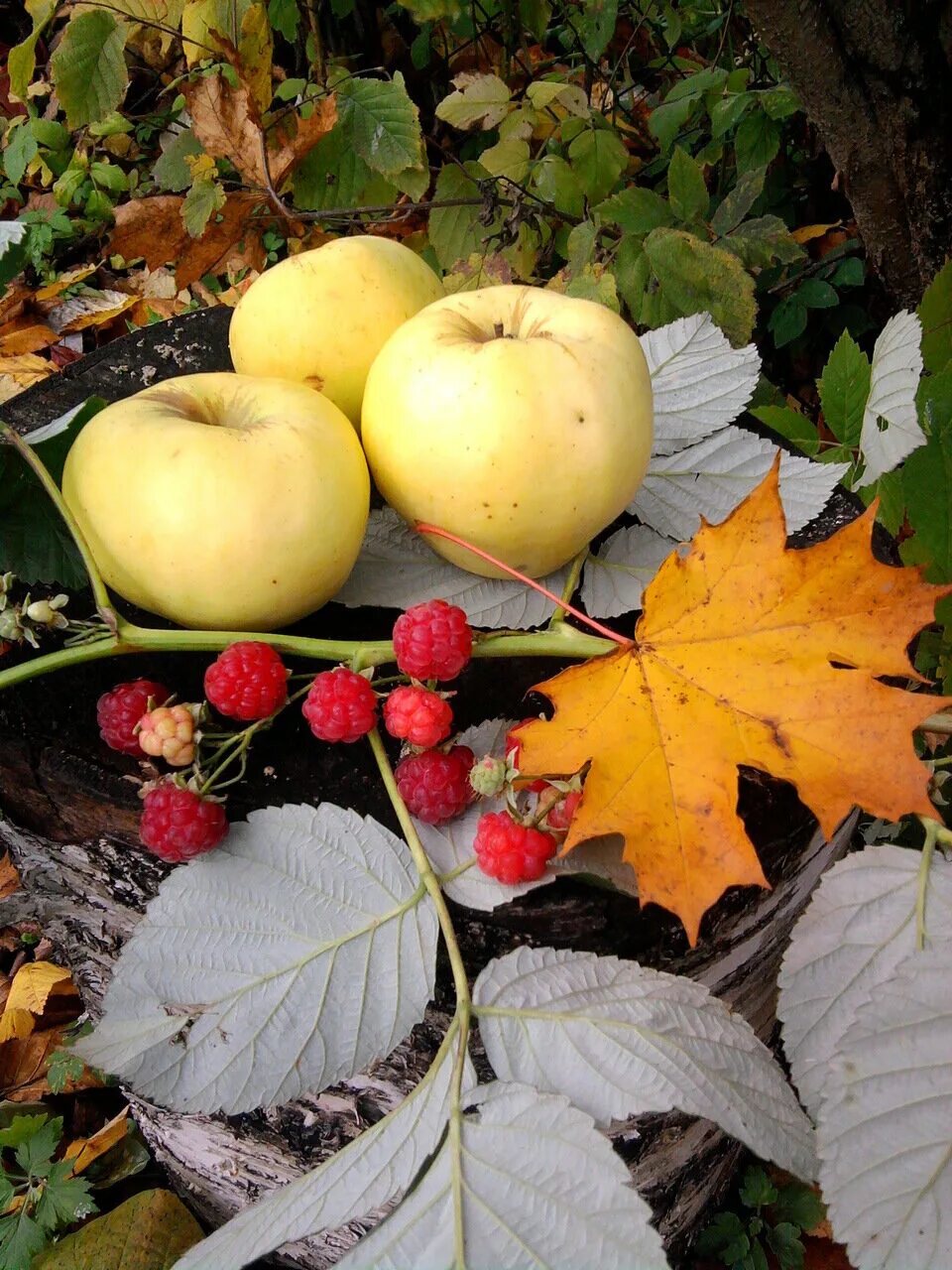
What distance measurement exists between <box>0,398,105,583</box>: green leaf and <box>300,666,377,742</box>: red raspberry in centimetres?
28

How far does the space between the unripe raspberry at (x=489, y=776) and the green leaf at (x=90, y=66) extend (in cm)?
114

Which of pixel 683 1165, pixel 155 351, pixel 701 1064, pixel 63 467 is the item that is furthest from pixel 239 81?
pixel 683 1165

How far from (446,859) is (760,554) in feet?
0.96

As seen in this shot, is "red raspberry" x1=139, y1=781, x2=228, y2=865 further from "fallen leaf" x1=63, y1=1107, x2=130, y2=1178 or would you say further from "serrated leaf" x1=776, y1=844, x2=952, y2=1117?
"fallen leaf" x1=63, y1=1107, x2=130, y2=1178

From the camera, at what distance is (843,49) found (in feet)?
4.34

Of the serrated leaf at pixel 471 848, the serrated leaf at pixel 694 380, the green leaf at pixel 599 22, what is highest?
the green leaf at pixel 599 22

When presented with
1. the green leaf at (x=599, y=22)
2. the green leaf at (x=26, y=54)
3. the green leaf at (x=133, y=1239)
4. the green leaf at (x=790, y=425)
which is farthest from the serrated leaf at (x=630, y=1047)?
the green leaf at (x=599, y=22)

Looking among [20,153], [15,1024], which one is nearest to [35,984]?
[15,1024]

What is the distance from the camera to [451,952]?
641 millimetres

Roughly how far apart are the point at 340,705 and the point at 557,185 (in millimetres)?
1188

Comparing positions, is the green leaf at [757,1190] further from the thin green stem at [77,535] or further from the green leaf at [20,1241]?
the thin green stem at [77,535]

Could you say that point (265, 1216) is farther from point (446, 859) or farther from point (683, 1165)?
point (683, 1165)

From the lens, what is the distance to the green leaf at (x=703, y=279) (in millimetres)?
1374

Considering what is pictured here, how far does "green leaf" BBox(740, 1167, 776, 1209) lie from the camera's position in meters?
1.21
